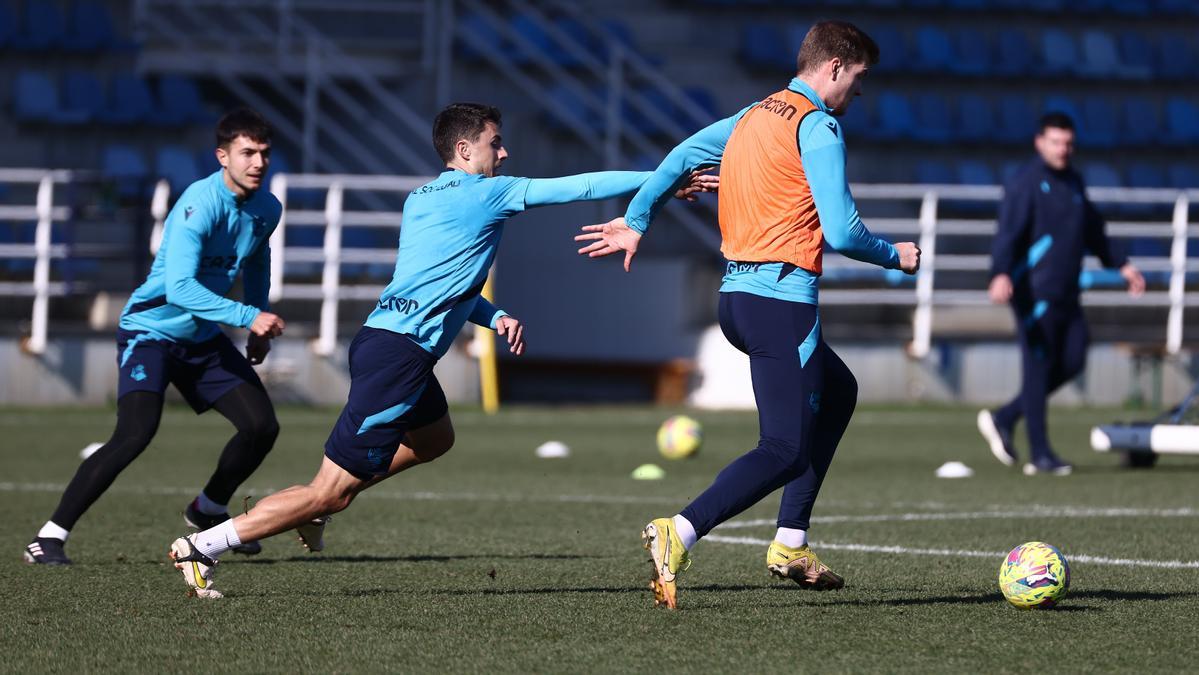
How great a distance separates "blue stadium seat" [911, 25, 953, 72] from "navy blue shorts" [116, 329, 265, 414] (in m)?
19.5

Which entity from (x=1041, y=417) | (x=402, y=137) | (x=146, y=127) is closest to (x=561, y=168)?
(x=402, y=137)

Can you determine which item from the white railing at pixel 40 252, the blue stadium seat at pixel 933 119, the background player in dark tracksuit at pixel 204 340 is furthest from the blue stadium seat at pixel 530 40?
the background player in dark tracksuit at pixel 204 340

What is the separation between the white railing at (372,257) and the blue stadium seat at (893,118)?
4070 mm

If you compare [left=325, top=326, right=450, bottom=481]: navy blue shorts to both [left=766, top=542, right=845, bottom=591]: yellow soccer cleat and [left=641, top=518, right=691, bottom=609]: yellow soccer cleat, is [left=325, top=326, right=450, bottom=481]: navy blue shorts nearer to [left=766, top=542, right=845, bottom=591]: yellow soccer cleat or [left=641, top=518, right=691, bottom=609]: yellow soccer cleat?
[left=641, top=518, right=691, bottom=609]: yellow soccer cleat

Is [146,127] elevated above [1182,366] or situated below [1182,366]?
above

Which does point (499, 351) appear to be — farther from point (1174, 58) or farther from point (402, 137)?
point (1174, 58)

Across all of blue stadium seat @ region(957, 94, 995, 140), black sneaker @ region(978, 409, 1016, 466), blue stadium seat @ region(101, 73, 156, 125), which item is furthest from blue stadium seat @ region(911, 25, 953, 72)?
black sneaker @ region(978, 409, 1016, 466)

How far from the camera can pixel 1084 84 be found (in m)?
27.0

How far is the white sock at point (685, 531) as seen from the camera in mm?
5949

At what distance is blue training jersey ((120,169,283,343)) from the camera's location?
7082 millimetres

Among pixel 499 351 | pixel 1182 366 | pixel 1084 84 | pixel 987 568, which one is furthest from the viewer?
pixel 1084 84

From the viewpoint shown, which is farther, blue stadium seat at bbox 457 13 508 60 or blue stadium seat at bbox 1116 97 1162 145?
blue stadium seat at bbox 1116 97 1162 145

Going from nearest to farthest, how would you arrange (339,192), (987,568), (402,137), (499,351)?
(987,568)
(339,192)
(499,351)
(402,137)

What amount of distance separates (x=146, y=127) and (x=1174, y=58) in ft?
46.6
